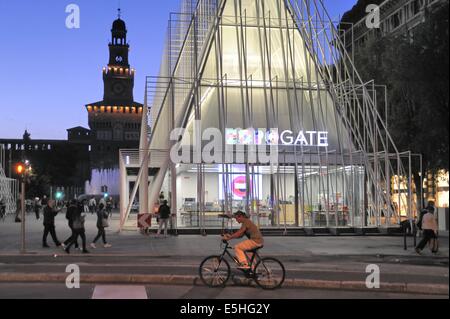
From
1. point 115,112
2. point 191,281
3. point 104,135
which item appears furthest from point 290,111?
point 115,112

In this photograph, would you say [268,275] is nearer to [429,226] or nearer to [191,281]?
[191,281]

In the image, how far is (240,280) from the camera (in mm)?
12672

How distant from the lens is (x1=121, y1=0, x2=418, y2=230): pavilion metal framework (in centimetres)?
2894

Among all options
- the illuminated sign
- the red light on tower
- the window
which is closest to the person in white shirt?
the illuminated sign

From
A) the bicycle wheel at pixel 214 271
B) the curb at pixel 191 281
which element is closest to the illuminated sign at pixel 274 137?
the curb at pixel 191 281

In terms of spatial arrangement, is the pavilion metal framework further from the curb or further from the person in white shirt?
the curb

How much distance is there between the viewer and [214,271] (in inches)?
480

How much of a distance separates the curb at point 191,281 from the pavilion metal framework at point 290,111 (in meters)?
13.7

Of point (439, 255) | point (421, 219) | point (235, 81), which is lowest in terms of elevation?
point (439, 255)

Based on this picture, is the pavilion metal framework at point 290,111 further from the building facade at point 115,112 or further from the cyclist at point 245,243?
the building facade at point 115,112
